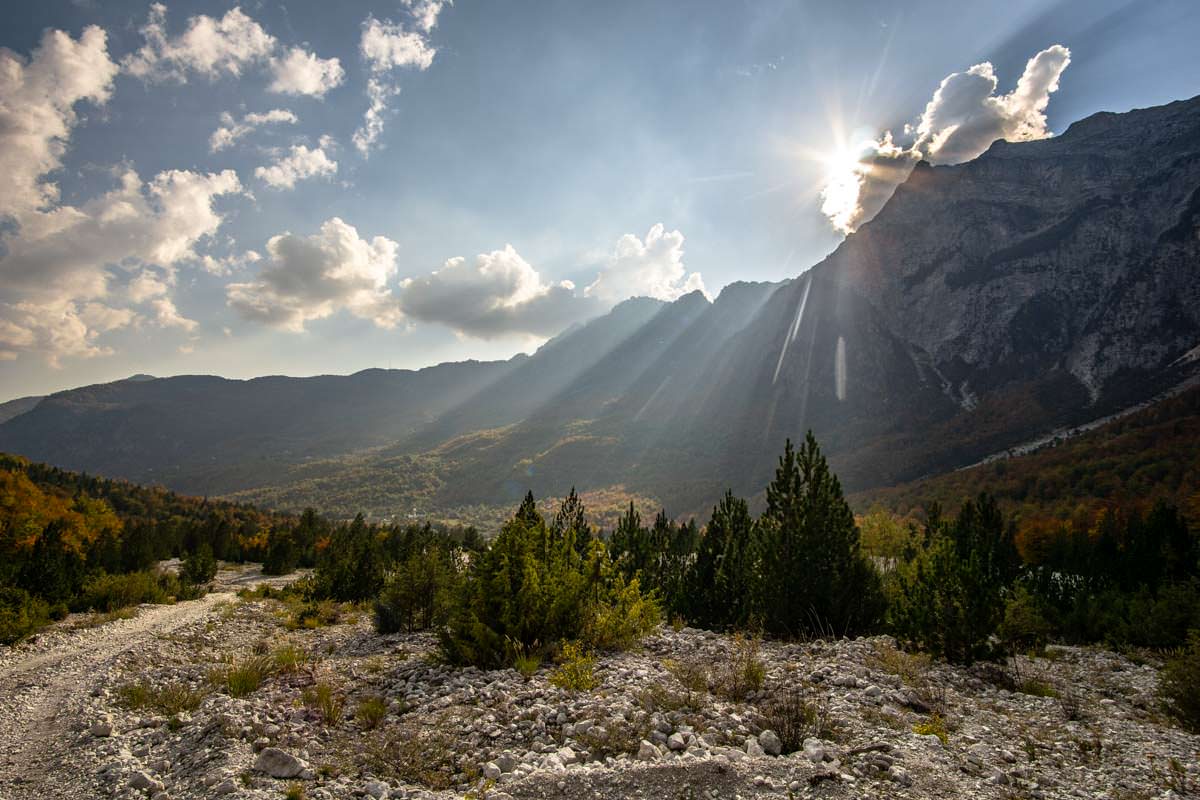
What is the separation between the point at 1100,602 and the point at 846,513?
2245 cm

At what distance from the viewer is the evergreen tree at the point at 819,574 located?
19078 mm

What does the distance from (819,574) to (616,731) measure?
43.9ft

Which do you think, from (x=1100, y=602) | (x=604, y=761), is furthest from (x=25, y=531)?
(x=1100, y=602)

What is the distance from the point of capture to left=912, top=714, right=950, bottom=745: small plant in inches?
334

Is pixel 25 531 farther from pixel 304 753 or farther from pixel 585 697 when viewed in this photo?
pixel 585 697

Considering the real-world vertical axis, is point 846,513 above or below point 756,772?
above

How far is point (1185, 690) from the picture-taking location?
11.2 m

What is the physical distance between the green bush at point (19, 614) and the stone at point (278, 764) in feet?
71.9

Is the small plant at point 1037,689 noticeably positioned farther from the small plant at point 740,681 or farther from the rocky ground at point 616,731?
the small plant at point 740,681

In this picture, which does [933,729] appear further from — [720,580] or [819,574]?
[720,580]

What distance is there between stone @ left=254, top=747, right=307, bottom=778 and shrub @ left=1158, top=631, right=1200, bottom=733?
16.4m

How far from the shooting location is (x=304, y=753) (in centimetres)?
874

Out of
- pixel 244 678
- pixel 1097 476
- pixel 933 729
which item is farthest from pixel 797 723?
pixel 1097 476

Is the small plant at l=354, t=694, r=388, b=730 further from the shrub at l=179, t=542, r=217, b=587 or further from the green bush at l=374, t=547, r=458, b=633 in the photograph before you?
the shrub at l=179, t=542, r=217, b=587
